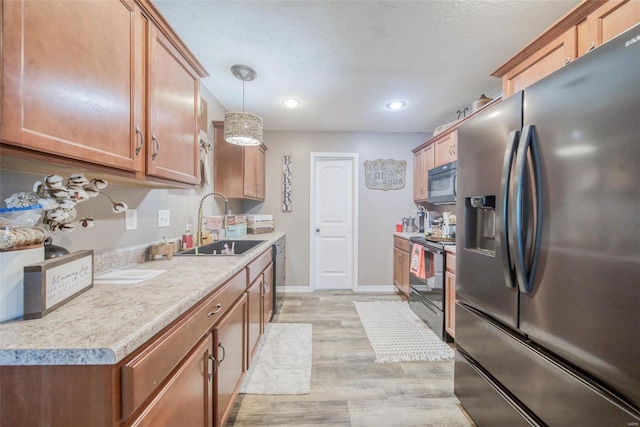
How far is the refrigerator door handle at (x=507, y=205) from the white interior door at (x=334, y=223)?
2759 mm

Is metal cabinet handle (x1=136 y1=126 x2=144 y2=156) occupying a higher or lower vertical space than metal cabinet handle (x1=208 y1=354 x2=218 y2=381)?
higher

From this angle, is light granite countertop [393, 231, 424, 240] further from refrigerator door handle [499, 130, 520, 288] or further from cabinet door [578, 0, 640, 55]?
cabinet door [578, 0, 640, 55]

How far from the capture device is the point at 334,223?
3.89 metres

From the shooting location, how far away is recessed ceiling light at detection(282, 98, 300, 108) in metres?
2.66

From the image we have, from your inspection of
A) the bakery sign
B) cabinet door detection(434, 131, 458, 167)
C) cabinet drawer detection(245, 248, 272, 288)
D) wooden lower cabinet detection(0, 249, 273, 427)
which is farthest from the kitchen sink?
cabinet door detection(434, 131, 458, 167)

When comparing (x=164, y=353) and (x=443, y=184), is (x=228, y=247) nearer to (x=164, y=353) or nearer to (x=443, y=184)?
(x=164, y=353)

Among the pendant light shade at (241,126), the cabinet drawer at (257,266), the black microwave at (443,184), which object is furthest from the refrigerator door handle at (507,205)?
the pendant light shade at (241,126)

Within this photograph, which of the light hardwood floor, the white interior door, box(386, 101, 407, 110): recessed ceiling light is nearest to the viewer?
the light hardwood floor

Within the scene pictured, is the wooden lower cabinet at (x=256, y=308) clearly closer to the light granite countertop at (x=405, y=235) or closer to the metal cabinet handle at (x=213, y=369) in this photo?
the metal cabinet handle at (x=213, y=369)

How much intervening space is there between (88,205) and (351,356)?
2074mm

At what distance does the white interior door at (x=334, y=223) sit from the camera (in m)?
3.85

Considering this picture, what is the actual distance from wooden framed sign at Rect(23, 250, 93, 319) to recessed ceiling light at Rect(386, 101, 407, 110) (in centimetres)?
284

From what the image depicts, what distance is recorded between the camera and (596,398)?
787 millimetres

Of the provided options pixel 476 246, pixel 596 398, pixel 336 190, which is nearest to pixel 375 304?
pixel 336 190
